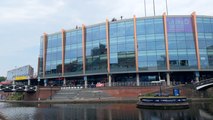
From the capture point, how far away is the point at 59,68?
8431cm

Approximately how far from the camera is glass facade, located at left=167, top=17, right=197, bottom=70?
68.4 m

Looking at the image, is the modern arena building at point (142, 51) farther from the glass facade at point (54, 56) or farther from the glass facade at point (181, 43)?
the glass facade at point (54, 56)

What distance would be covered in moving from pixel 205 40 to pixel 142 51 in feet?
63.6

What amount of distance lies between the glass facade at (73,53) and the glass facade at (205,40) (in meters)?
39.2

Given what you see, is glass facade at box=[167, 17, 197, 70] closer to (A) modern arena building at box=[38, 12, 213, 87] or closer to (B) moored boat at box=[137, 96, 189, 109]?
(A) modern arena building at box=[38, 12, 213, 87]

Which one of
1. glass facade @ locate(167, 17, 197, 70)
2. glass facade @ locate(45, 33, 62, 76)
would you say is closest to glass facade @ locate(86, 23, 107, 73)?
glass facade @ locate(45, 33, 62, 76)

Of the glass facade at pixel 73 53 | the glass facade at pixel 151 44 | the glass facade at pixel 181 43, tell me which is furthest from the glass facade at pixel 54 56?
the glass facade at pixel 181 43

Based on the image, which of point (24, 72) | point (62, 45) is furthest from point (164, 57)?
point (24, 72)

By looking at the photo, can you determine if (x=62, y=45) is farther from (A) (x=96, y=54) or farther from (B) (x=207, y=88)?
(B) (x=207, y=88)

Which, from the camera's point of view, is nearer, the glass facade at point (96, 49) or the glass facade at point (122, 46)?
the glass facade at point (122, 46)

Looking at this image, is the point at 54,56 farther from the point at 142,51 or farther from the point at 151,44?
the point at 151,44

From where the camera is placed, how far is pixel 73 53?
3243 inches

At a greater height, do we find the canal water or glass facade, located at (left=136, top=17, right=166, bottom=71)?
glass facade, located at (left=136, top=17, right=166, bottom=71)

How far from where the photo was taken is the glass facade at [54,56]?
84.9 metres
